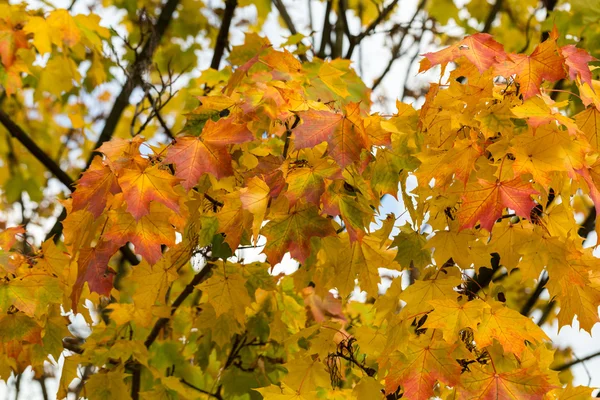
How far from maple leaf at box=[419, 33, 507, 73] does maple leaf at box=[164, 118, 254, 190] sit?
0.51 m

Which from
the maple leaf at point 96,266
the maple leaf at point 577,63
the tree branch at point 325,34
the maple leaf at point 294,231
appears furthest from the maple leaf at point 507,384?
the tree branch at point 325,34

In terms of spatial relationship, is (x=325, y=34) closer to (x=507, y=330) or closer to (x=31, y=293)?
(x=31, y=293)

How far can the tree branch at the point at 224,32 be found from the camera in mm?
3594

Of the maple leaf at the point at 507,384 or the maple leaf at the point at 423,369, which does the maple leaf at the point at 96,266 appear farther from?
the maple leaf at the point at 507,384

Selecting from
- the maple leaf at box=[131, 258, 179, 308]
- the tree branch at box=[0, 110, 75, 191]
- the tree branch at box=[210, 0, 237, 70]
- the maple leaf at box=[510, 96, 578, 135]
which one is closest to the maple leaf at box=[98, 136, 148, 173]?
the maple leaf at box=[131, 258, 179, 308]

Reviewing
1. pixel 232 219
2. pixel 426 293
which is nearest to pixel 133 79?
pixel 232 219

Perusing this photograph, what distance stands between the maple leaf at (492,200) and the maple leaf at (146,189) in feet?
2.28

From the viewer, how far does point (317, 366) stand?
216 cm

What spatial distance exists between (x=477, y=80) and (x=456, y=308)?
61cm

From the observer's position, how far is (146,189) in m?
1.71

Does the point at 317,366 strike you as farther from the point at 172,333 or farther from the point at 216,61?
the point at 216,61

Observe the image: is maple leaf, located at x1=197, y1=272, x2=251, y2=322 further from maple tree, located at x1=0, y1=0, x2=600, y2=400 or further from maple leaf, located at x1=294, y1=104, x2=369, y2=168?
maple leaf, located at x1=294, y1=104, x2=369, y2=168

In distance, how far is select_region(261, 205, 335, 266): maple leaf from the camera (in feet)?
5.83

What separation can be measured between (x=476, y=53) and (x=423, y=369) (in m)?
0.81
